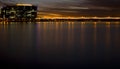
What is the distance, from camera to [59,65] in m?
18.5

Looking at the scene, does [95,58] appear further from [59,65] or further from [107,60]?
[59,65]

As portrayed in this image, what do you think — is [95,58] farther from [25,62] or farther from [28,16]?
[28,16]

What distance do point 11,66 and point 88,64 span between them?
17.6 feet

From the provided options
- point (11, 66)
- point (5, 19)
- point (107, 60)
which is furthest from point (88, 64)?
point (5, 19)

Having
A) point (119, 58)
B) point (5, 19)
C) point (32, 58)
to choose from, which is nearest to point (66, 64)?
point (32, 58)

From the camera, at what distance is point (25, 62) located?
19188 millimetres

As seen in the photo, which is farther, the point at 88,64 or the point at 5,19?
the point at 5,19

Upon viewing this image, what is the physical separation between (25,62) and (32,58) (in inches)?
88.6

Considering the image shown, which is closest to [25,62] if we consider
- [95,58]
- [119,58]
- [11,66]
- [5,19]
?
[11,66]

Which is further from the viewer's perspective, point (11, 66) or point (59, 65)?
point (59, 65)

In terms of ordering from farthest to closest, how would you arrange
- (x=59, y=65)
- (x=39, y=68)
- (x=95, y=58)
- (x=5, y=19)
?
(x=5, y=19)
(x=95, y=58)
(x=59, y=65)
(x=39, y=68)

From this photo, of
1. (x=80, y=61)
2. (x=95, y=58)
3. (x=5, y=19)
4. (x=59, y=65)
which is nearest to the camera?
(x=59, y=65)

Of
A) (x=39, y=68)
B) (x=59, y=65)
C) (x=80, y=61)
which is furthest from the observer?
(x=80, y=61)

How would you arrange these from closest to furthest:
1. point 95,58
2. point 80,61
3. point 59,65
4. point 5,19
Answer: point 59,65 < point 80,61 < point 95,58 < point 5,19
